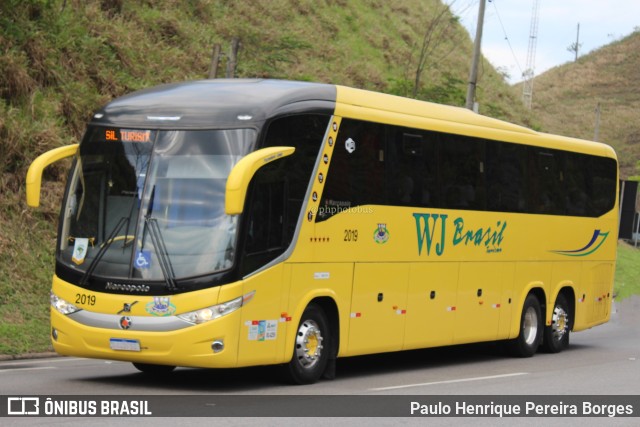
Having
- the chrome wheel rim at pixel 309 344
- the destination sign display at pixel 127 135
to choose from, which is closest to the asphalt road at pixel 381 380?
the chrome wheel rim at pixel 309 344

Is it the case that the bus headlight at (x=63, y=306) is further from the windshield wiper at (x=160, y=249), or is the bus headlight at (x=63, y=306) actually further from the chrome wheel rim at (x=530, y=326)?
the chrome wheel rim at (x=530, y=326)

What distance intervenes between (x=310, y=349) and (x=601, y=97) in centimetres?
10881

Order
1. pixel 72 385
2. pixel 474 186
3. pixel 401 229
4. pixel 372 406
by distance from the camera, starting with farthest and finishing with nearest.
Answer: pixel 474 186
pixel 401 229
pixel 72 385
pixel 372 406

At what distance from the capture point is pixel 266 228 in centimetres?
1404

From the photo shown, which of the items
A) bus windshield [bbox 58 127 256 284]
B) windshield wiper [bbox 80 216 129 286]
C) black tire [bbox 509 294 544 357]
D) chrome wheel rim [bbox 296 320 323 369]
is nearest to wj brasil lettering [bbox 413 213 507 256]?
black tire [bbox 509 294 544 357]

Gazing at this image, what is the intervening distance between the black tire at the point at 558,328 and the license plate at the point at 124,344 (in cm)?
1048

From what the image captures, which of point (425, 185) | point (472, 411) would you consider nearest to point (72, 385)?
point (472, 411)

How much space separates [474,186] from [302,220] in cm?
504

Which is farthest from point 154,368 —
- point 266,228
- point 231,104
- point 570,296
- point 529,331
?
point 570,296

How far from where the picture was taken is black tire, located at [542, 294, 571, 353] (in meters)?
22.0

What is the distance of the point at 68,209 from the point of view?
14.4m

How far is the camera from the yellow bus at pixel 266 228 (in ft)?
44.1

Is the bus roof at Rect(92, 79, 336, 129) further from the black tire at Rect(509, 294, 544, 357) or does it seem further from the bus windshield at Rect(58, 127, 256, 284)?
the black tire at Rect(509, 294, 544, 357)

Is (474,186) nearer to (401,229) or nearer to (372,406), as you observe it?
(401,229)
